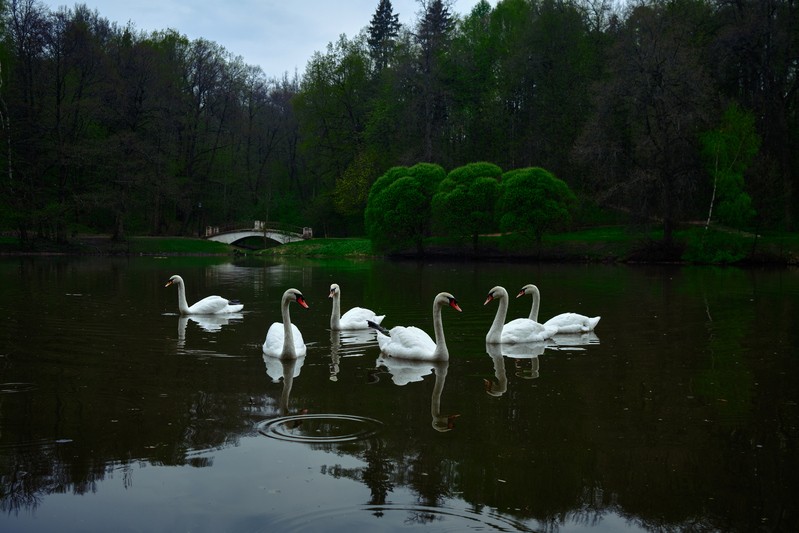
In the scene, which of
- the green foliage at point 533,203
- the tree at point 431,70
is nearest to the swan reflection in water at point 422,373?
the green foliage at point 533,203

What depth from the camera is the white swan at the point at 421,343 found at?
41.7 feet

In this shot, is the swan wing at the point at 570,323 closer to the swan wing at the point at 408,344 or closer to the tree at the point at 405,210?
the swan wing at the point at 408,344

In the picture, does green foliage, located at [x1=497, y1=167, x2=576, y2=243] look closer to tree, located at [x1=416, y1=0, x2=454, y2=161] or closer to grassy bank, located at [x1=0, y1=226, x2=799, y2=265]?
grassy bank, located at [x1=0, y1=226, x2=799, y2=265]

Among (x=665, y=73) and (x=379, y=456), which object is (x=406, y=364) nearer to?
(x=379, y=456)

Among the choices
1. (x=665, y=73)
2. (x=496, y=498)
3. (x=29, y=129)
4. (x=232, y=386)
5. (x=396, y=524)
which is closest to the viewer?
(x=396, y=524)

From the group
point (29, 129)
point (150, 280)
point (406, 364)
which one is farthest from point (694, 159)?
point (29, 129)

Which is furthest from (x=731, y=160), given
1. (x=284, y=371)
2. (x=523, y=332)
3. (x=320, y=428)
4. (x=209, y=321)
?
(x=320, y=428)

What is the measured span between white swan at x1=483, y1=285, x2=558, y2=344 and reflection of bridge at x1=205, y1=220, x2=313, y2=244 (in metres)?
→ 60.6

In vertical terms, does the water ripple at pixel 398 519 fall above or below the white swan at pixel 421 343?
below

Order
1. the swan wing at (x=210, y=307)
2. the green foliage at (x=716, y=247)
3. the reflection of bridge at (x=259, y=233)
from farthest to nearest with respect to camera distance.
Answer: the reflection of bridge at (x=259, y=233)
the green foliage at (x=716, y=247)
the swan wing at (x=210, y=307)

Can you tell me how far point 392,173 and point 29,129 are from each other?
88.8 ft

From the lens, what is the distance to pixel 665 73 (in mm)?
48531

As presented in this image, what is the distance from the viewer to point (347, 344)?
1506 cm

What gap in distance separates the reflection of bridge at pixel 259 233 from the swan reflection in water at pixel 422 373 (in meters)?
62.5
